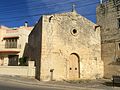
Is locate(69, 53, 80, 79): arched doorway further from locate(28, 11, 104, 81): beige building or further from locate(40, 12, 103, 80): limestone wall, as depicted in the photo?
locate(40, 12, 103, 80): limestone wall

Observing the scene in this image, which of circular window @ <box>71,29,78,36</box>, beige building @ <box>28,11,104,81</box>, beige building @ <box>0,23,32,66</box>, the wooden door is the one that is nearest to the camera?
beige building @ <box>28,11,104,81</box>

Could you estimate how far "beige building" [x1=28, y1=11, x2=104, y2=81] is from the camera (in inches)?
901

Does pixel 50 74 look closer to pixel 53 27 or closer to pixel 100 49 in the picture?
pixel 53 27

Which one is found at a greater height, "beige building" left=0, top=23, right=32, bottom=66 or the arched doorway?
"beige building" left=0, top=23, right=32, bottom=66

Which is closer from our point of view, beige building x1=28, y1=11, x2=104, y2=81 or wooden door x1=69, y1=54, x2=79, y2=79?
beige building x1=28, y1=11, x2=104, y2=81

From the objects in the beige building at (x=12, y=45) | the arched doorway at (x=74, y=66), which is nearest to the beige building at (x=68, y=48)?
the arched doorway at (x=74, y=66)

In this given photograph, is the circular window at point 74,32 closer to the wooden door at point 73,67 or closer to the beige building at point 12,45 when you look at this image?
the wooden door at point 73,67

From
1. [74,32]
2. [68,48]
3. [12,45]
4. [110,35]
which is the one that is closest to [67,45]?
[68,48]

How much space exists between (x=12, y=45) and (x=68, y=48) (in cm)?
1586

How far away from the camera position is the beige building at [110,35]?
24.7 metres

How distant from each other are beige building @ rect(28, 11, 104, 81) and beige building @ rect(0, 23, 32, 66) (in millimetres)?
12099

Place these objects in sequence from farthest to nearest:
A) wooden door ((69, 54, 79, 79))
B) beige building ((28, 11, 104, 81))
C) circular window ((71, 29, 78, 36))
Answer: circular window ((71, 29, 78, 36)) → wooden door ((69, 54, 79, 79)) → beige building ((28, 11, 104, 81))

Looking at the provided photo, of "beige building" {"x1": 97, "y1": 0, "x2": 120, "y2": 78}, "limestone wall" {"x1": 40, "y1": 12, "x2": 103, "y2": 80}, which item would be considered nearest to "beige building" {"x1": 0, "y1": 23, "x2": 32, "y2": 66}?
"limestone wall" {"x1": 40, "y1": 12, "x2": 103, "y2": 80}

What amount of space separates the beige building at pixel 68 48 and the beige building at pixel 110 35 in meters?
0.66
